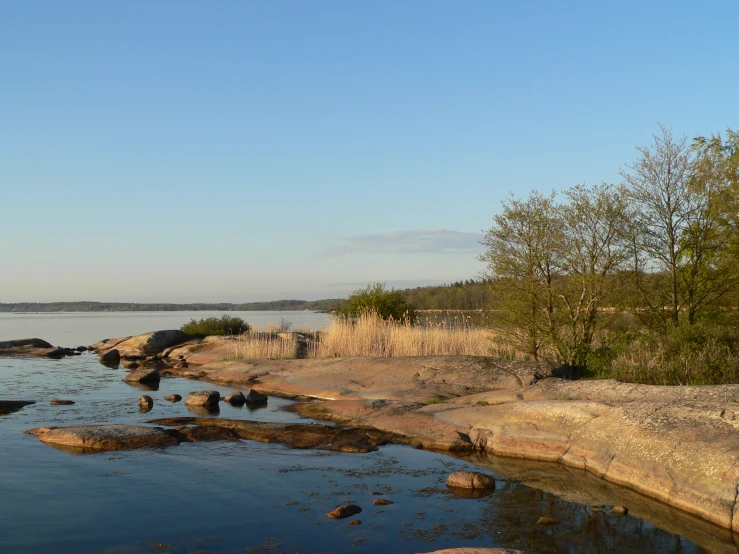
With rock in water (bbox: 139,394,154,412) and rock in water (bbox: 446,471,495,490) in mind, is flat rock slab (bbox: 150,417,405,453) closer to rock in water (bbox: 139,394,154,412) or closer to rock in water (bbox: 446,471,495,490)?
rock in water (bbox: 139,394,154,412)

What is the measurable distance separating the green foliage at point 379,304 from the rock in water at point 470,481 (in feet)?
65.5

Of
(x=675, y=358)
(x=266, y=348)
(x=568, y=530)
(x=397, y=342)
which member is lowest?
(x=568, y=530)

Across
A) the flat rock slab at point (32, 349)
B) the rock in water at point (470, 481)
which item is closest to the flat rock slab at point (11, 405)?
the rock in water at point (470, 481)

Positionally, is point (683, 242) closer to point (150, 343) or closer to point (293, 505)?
point (293, 505)

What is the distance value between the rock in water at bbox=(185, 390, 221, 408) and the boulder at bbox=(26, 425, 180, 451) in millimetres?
3981

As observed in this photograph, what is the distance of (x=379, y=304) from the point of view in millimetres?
30625

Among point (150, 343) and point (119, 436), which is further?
point (150, 343)

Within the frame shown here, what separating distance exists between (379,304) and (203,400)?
48.9ft

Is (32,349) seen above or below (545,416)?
below

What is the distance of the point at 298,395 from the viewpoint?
1861cm

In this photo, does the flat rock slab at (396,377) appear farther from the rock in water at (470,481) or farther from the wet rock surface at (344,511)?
the wet rock surface at (344,511)

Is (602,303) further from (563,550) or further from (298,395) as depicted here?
(563,550)

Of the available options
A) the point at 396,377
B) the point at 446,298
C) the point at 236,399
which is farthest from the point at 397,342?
the point at 446,298

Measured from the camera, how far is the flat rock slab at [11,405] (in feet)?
51.1
